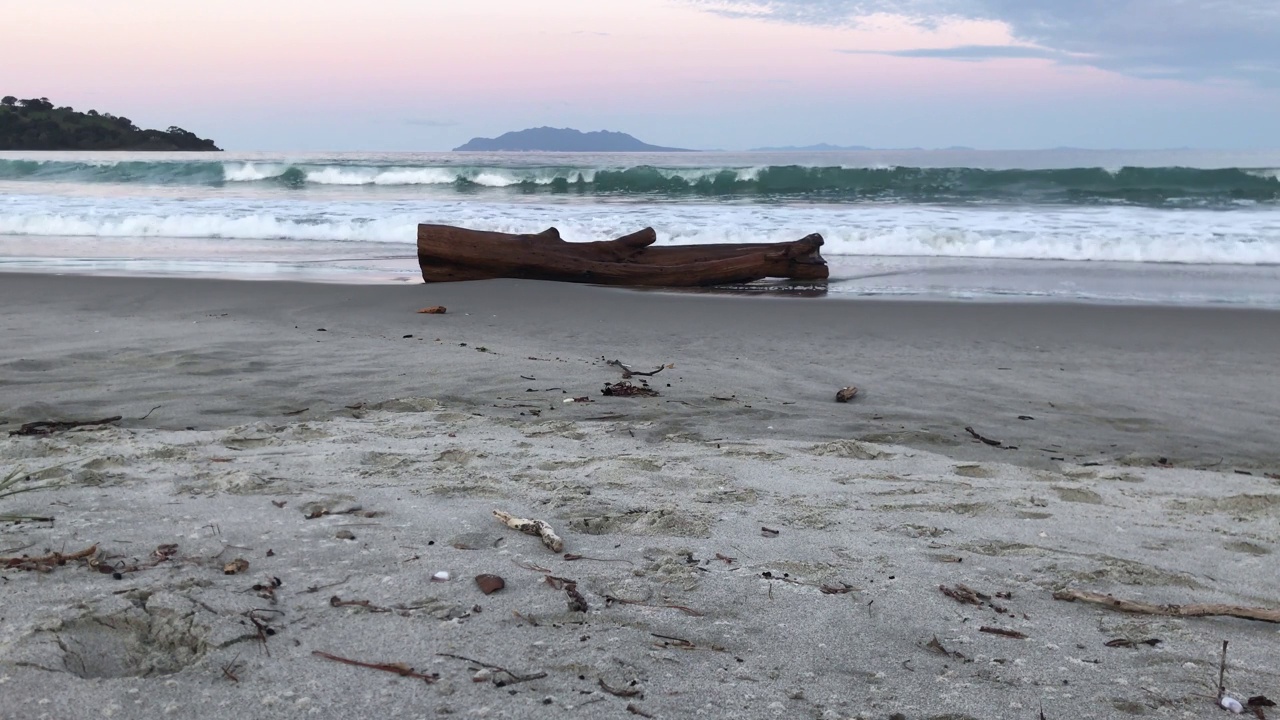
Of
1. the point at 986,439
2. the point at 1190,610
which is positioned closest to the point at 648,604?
the point at 1190,610

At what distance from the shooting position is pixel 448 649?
5.52 feet

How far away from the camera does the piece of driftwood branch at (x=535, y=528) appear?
2.21m

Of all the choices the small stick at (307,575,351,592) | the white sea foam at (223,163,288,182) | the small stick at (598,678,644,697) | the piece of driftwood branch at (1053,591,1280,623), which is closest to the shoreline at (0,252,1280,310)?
the piece of driftwood branch at (1053,591,1280,623)

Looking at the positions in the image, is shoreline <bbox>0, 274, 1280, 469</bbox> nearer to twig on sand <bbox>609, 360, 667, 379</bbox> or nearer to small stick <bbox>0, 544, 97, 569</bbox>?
twig on sand <bbox>609, 360, 667, 379</bbox>

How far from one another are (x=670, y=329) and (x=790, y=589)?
4.05 m

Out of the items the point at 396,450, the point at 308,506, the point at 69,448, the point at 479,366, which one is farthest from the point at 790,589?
the point at 479,366

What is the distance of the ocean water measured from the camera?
9016 mm

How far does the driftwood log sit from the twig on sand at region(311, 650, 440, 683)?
6365 millimetres

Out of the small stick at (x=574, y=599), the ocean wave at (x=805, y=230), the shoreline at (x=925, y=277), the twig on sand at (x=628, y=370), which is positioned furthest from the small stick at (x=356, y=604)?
the ocean wave at (x=805, y=230)

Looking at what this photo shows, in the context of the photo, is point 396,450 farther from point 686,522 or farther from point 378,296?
point 378,296

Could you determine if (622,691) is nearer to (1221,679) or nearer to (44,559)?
(1221,679)

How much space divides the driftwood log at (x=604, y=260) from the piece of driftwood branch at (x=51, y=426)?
4.45 meters

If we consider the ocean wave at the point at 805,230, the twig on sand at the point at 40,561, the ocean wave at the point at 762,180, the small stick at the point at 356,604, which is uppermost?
the ocean wave at the point at 762,180

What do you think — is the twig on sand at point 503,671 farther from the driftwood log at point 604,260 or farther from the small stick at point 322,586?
the driftwood log at point 604,260
